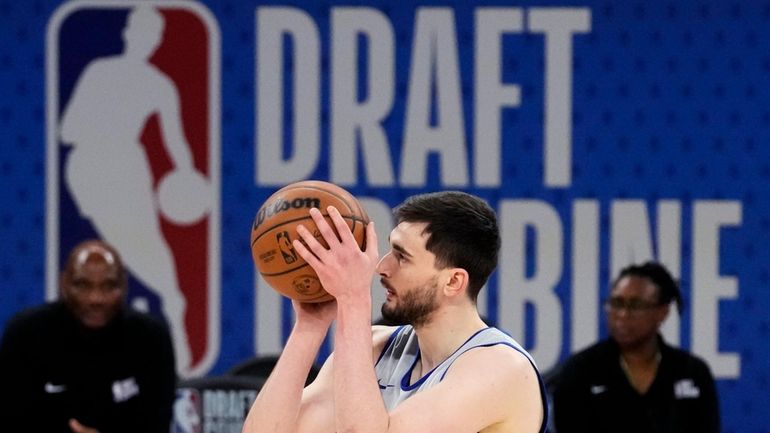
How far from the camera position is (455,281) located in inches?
132

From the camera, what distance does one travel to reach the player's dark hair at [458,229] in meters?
3.32

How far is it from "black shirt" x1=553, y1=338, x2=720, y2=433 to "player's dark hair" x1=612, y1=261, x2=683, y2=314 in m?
0.32

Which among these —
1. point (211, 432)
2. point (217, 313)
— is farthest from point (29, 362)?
point (217, 313)

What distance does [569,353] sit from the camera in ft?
23.5

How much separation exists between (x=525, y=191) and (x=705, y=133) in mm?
939

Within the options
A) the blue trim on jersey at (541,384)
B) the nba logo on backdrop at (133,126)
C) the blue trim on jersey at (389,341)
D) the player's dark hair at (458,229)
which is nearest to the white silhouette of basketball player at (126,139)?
the nba logo on backdrop at (133,126)

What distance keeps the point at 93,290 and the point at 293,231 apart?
9.32 ft

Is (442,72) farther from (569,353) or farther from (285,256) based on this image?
(285,256)

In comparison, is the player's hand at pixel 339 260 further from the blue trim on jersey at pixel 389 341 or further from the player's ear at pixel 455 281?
the blue trim on jersey at pixel 389 341

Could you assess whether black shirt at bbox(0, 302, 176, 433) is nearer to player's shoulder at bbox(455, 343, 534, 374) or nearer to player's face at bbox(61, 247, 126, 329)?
player's face at bbox(61, 247, 126, 329)

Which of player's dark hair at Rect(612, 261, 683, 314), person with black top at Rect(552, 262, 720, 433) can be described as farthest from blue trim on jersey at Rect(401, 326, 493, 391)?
player's dark hair at Rect(612, 261, 683, 314)

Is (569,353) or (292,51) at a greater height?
(292,51)

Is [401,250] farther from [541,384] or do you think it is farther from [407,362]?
[541,384]

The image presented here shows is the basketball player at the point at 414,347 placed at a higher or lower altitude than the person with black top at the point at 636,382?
higher
